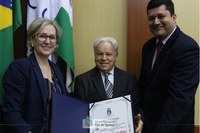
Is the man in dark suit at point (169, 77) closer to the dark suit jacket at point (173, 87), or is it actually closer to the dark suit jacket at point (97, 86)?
the dark suit jacket at point (173, 87)

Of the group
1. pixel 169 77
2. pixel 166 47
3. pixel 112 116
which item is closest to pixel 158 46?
pixel 166 47

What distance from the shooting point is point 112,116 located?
1.68m

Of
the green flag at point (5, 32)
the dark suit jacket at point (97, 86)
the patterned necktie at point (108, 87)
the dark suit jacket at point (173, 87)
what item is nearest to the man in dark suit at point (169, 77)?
the dark suit jacket at point (173, 87)

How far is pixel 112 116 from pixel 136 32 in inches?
34.2

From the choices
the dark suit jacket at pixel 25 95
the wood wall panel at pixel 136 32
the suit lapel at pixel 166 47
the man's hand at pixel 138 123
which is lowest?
the man's hand at pixel 138 123

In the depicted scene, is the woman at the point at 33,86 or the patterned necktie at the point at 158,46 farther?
the patterned necktie at the point at 158,46

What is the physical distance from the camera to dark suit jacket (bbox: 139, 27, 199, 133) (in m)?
1.67

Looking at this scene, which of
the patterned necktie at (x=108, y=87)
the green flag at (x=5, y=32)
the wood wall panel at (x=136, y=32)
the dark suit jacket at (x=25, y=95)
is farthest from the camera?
the wood wall panel at (x=136, y=32)

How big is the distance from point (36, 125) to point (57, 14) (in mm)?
850

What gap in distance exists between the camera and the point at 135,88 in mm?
1958

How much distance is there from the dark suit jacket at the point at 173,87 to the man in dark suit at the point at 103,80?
0.45ft

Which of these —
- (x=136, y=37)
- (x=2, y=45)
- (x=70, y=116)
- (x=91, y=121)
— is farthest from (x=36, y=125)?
(x=136, y=37)

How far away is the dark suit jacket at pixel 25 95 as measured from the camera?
1.58 meters

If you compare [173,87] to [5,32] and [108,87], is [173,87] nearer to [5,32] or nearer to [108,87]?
[108,87]
